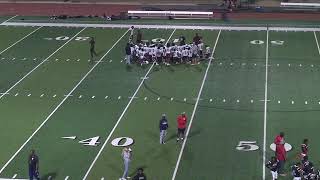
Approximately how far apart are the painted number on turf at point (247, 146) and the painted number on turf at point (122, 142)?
3.46 metres

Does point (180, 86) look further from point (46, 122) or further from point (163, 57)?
point (46, 122)

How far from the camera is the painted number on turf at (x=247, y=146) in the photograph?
20.4 metres

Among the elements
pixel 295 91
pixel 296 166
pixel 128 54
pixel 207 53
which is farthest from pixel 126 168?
pixel 207 53

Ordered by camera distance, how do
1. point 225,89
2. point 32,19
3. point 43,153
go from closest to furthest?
point 43,153
point 225,89
point 32,19

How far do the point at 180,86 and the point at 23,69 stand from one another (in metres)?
7.47

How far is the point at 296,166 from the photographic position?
17.5m

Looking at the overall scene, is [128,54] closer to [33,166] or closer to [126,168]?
[126,168]

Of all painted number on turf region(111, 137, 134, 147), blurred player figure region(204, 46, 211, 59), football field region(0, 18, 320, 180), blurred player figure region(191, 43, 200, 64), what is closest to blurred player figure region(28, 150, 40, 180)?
football field region(0, 18, 320, 180)

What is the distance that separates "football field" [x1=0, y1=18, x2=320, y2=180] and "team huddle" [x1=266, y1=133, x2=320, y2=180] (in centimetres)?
53

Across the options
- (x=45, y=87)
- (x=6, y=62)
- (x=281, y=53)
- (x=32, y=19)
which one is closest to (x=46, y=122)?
(x=45, y=87)

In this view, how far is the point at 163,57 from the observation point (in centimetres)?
2970

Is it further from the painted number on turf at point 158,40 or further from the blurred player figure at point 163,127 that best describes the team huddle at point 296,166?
the painted number on turf at point 158,40

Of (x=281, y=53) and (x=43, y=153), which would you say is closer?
(x=43, y=153)

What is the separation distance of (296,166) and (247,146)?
321cm
